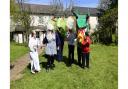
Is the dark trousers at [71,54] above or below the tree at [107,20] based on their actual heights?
below

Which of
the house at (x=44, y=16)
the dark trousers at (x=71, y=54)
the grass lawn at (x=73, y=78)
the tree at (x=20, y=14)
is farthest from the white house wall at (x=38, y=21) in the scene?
the grass lawn at (x=73, y=78)

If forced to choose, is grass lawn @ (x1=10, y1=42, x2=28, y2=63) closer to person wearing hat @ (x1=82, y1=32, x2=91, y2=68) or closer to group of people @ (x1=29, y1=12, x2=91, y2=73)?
group of people @ (x1=29, y1=12, x2=91, y2=73)

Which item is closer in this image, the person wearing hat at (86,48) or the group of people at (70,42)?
the group of people at (70,42)

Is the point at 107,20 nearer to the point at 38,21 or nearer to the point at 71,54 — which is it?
the point at 71,54

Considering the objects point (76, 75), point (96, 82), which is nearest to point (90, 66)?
point (76, 75)

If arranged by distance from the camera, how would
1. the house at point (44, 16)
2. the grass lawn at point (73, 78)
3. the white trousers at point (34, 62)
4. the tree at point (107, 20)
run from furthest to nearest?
1. the tree at point (107, 20)
2. the house at point (44, 16)
3. the white trousers at point (34, 62)
4. the grass lawn at point (73, 78)

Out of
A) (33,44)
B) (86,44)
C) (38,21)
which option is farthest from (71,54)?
(38,21)

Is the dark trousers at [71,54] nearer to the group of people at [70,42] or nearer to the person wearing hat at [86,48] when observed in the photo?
the group of people at [70,42]

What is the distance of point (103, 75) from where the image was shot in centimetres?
964

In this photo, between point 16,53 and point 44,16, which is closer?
point 16,53

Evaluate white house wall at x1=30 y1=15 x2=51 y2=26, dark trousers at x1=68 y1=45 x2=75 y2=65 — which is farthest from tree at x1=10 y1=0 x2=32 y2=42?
dark trousers at x1=68 y1=45 x2=75 y2=65
